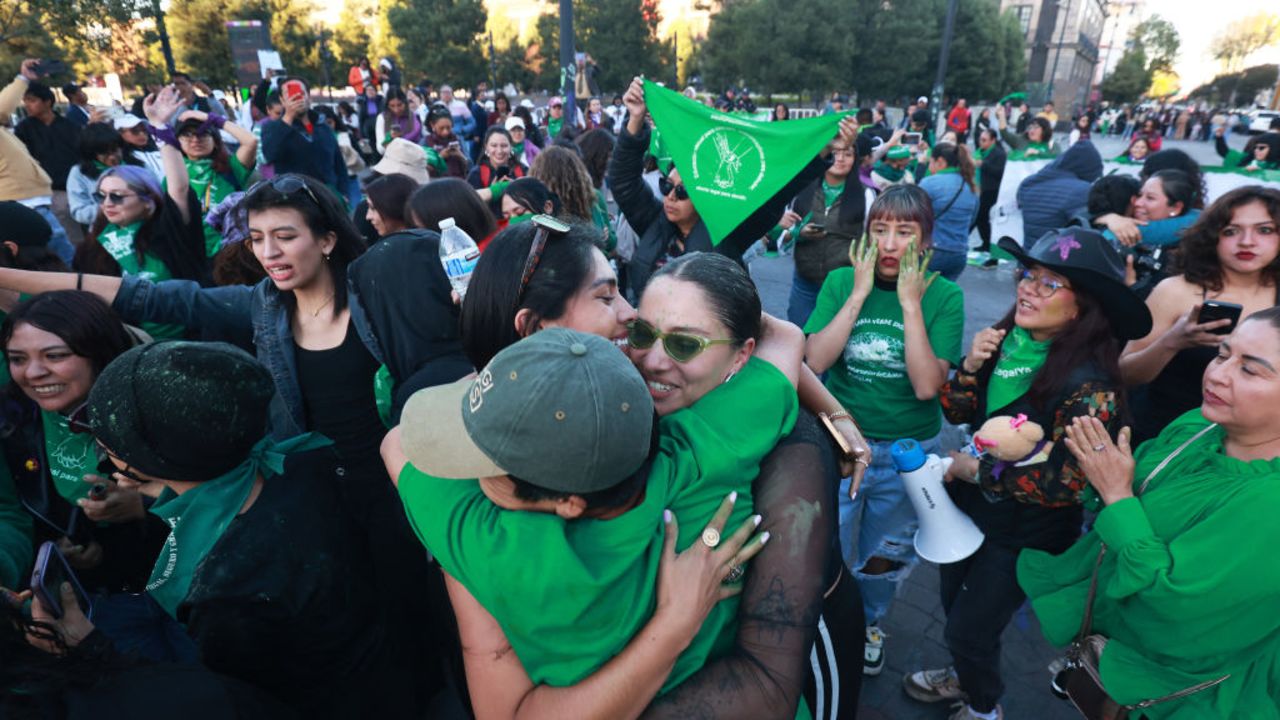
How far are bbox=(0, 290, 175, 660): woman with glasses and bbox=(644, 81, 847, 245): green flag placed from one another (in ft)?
9.74

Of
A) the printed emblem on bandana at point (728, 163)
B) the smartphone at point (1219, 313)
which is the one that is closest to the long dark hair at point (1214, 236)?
the smartphone at point (1219, 313)

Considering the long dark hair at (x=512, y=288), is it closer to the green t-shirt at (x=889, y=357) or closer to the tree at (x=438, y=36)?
the green t-shirt at (x=889, y=357)

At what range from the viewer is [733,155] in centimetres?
386

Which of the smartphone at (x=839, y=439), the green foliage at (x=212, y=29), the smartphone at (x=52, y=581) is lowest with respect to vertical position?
the smartphone at (x=52, y=581)

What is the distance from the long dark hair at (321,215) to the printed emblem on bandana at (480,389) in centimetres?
194

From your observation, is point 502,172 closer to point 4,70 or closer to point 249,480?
point 249,480

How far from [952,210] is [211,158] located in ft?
22.8

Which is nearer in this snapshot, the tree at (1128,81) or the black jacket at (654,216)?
the black jacket at (654,216)

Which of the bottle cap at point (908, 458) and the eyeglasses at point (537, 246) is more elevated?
the eyeglasses at point (537, 246)

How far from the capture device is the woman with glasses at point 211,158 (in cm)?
539

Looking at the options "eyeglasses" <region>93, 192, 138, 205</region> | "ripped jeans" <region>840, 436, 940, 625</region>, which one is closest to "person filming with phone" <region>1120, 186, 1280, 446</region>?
"ripped jeans" <region>840, 436, 940, 625</region>

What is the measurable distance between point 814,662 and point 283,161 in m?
7.48

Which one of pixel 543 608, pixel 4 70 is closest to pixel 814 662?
pixel 543 608

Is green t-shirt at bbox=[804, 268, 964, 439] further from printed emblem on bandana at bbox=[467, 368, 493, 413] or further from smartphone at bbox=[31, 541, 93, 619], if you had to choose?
smartphone at bbox=[31, 541, 93, 619]
